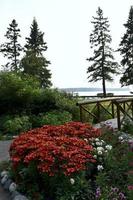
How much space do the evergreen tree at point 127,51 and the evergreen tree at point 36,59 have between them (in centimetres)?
892

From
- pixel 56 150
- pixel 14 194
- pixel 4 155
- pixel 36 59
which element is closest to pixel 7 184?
pixel 14 194

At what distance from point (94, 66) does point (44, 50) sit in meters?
8.74

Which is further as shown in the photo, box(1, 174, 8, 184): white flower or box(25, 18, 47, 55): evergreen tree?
box(25, 18, 47, 55): evergreen tree

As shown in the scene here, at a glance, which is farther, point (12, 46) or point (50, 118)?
point (12, 46)

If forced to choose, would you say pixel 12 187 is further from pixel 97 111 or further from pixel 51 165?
pixel 97 111

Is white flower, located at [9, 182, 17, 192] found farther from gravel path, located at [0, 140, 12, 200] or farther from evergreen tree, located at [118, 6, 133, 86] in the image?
evergreen tree, located at [118, 6, 133, 86]

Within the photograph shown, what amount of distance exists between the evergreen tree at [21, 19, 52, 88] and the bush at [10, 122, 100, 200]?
105 ft

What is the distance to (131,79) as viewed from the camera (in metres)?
51.7

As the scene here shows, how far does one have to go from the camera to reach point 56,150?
7199 millimetres

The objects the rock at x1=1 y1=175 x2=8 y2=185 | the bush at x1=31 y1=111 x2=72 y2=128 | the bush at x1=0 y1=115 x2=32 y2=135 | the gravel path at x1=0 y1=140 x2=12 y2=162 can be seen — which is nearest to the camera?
the rock at x1=1 y1=175 x2=8 y2=185

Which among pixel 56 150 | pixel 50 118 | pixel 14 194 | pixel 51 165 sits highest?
pixel 56 150

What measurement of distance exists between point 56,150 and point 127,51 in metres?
46.8

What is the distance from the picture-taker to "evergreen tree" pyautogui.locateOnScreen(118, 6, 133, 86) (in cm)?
5216

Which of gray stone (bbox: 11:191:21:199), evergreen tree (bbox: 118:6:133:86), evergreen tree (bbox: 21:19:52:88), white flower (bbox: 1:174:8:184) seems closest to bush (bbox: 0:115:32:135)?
white flower (bbox: 1:174:8:184)
